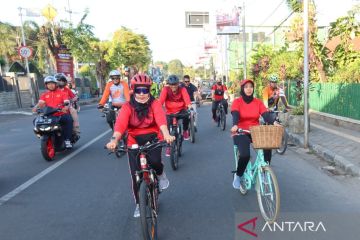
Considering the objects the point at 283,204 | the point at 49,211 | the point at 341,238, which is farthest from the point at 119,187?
the point at 341,238

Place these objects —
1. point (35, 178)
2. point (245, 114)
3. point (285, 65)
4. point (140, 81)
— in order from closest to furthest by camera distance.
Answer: point (140, 81)
point (245, 114)
point (35, 178)
point (285, 65)

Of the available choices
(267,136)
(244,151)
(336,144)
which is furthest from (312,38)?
(267,136)

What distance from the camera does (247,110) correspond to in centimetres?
499

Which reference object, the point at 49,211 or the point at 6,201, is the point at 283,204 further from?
the point at 6,201

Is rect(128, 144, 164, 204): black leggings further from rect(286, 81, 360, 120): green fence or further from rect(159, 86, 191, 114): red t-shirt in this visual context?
rect(286, 81, 360, 120): green fence

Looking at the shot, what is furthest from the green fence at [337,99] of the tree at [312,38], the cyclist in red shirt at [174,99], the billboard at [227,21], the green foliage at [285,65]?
the billboard at [227,21]

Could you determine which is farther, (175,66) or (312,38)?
(175,66)

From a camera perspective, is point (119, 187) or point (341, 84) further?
point (341, 84)

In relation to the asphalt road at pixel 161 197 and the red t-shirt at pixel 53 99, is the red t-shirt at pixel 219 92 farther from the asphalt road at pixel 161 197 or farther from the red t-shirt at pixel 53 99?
the red t-shirt at pixel 53 99

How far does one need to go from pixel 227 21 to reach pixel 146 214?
2919cm

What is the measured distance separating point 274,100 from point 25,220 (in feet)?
21.5

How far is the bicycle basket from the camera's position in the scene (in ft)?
13.3

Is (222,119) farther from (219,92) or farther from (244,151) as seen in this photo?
(244,151)

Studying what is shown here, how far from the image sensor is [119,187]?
19.1ft
